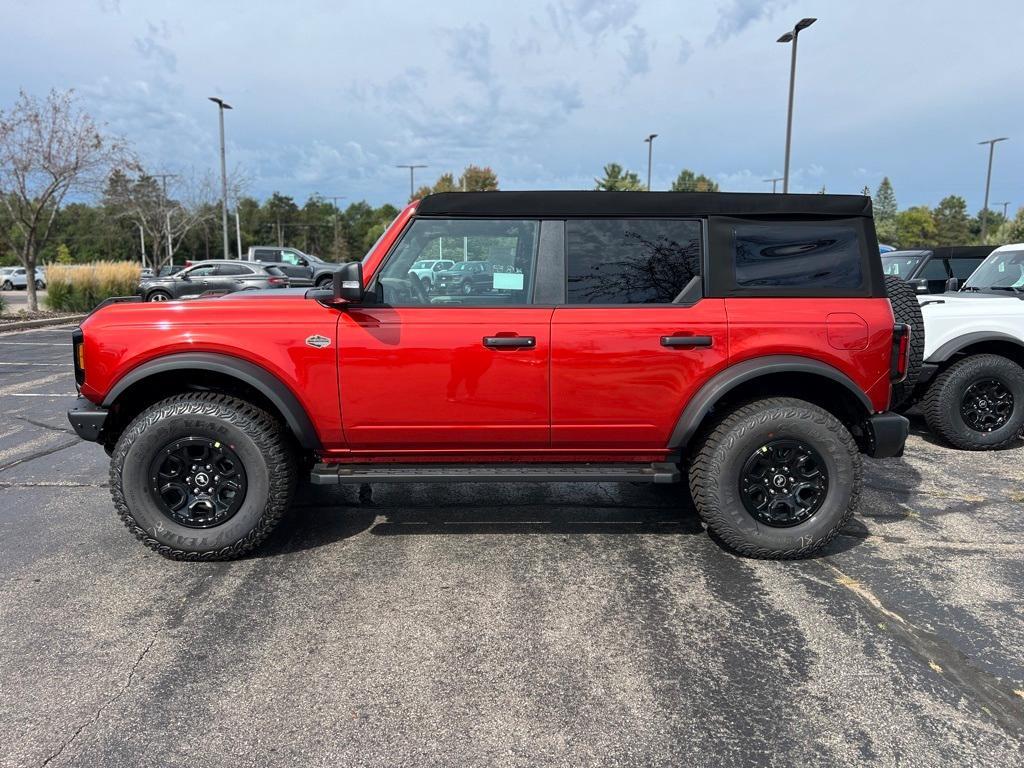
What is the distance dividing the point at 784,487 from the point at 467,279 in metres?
2.03

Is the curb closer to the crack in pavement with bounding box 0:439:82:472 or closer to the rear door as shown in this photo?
the crack in pavement with bounding box 0:439:82:472

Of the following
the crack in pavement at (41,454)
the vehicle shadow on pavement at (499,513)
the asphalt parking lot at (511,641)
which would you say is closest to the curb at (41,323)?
the crack in pavement at (41,454)

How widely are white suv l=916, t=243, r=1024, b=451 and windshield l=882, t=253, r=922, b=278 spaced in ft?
14.2

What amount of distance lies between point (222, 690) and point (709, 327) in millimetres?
2755

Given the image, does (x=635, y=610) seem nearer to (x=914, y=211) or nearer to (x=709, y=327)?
(x=709, y=327)

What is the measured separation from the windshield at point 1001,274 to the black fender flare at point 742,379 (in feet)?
14.5

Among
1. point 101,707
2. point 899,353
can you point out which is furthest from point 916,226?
point 101,707

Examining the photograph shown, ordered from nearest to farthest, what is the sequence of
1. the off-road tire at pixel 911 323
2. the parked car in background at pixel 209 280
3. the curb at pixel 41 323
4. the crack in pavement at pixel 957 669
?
the crack in pavement at pixel 957 669
the off-road tire at pixel 911 323
the curb at pixel 41 323
the parked car in background at pixel 209 280

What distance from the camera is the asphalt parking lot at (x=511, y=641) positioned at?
2508mm

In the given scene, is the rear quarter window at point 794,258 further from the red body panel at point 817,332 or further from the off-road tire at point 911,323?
the off-road tire at point 911,323

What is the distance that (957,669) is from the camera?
2.93 metres

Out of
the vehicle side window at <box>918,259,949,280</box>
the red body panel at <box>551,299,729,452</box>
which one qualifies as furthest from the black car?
the vehicle side window at <box>918,259,949,280</box>

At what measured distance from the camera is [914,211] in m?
92.2

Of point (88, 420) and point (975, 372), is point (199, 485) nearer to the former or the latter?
point (88, 420)
